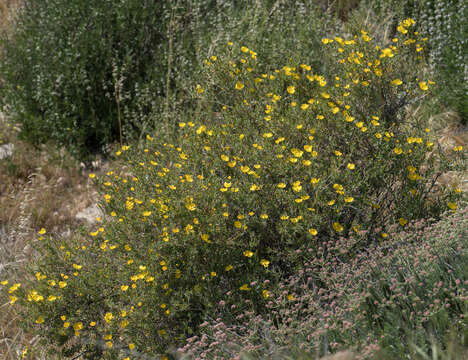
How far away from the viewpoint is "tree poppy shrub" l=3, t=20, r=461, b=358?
279 centimetres

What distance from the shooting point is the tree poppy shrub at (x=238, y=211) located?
2795 mm

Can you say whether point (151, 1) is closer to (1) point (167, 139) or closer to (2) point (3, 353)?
(1) point (167, 139)

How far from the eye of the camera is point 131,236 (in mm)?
2969

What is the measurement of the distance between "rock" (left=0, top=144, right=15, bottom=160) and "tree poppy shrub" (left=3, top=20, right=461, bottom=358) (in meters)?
2.14

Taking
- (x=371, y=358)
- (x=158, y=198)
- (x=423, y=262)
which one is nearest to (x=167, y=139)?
(x=158, y=198)

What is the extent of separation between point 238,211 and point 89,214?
202 cm

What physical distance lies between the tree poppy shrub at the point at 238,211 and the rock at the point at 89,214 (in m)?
1.18

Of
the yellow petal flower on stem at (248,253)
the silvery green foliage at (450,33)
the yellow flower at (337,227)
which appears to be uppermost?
the silvery green foliage at (450,33)

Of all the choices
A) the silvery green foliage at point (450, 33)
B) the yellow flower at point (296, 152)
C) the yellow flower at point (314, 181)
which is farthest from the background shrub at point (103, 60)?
the yellow flower at point (314, 181)

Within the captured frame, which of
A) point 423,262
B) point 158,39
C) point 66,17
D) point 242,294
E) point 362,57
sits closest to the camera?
point 423,262

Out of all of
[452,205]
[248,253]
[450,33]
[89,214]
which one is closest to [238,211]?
[248,253]

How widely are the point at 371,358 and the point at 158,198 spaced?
4.63ft

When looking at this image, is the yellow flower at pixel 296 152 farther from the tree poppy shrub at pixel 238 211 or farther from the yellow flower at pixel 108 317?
the yellow flower at pixel 108 317

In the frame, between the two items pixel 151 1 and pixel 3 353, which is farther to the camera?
pixel 151 1
